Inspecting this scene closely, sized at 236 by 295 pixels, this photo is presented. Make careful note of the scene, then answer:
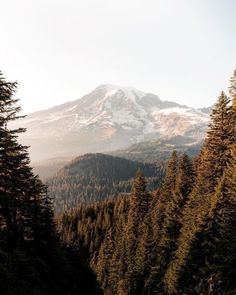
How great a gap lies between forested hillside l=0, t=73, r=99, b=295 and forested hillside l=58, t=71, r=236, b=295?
13124mm

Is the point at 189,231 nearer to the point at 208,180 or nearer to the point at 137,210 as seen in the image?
the point at 208,180

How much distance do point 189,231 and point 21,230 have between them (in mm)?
19477

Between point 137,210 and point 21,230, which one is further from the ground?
point 21,230

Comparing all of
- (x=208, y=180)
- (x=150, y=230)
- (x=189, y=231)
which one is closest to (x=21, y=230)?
(x=189, y=231)

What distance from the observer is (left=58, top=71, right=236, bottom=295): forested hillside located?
3309cm

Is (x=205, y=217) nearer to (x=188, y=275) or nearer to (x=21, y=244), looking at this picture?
(x=188, y=275)

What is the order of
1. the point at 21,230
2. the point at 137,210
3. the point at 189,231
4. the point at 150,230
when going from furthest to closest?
1. the point at 137,210
2. the point at 150,230
3. the point at 189,231
4. the point at 21,230

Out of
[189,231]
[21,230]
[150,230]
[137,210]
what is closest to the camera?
[21,230]

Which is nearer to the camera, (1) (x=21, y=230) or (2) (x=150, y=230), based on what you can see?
(1) (x=21, y=230)

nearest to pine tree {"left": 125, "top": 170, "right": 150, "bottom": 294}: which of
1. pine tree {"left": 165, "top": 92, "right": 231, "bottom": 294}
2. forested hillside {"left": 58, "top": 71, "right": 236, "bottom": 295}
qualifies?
forested hillside {"left": 58, "top": 71, "right": 236, "bottom": 295}

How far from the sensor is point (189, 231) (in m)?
41.4

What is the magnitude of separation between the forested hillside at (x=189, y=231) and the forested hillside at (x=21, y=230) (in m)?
13.1

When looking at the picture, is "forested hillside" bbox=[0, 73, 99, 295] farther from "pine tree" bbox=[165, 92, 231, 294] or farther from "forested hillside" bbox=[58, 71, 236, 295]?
"forested hillside" bbox=[58, 71, 236, 295]

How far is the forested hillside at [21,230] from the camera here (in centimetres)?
2335
